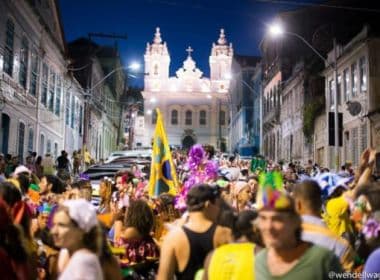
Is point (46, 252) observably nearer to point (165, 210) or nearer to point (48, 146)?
point (165, 210)

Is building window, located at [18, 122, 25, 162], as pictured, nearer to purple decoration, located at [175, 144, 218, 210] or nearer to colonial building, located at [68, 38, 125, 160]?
purple decoration, located at [175, 144, 218, 210]

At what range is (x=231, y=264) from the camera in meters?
3.78

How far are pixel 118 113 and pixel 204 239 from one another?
73276mm

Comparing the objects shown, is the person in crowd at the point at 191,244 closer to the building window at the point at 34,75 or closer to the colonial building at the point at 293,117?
the building window at the point at 34,75

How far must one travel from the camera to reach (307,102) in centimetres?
3603

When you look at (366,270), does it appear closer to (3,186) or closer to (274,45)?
(3,186)

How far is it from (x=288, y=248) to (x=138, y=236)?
270cm

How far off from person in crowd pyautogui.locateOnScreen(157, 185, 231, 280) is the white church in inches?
3336

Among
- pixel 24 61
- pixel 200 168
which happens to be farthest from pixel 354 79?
pixel 200 168

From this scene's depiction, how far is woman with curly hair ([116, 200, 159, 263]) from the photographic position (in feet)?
18.4

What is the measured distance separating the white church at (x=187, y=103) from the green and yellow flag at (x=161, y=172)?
258 feet

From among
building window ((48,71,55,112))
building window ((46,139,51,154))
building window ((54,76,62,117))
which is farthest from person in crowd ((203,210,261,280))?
building window ((54,76,62,117))

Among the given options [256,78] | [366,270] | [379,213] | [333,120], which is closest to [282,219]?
[366,270]

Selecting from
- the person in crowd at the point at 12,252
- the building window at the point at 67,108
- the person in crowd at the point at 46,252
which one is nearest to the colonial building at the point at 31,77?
the building window at the point at 67,108
